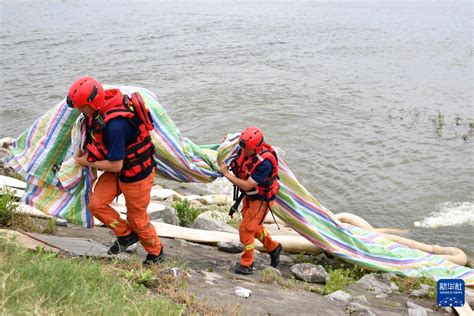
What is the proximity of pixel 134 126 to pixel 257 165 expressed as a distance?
1.49m

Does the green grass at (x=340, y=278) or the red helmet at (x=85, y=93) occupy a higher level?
the red helmet at (x=85, y=93)

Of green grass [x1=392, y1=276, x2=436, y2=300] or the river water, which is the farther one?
the river water

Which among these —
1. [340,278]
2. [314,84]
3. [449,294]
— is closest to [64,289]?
[340,278]

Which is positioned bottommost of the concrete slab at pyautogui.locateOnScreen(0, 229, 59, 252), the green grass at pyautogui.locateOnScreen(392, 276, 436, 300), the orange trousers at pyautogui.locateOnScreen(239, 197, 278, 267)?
the green grass at pyautogui.locateOnScreen(392, 276, 436, 300)

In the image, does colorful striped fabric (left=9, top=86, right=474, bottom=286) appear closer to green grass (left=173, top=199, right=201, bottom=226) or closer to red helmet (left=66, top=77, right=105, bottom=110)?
red helmet (left=66, top=77, right=105, bottom=110)

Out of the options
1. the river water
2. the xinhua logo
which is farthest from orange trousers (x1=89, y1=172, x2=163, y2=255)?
the river water

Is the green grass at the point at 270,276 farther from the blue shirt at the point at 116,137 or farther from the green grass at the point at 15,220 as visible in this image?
the green grass at the point at 15,220

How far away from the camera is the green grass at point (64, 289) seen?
4234 mm

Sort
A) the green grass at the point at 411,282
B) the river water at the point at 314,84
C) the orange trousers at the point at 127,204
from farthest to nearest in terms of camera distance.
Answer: the river water at the point at 314,84
the green grass at the point at 411,282
the orange trousers at the point at 127,204

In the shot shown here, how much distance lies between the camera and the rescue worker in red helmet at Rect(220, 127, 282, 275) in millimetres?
6582

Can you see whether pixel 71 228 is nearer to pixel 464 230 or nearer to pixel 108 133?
pixel 108 133

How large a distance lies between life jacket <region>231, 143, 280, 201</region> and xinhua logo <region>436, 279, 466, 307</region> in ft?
6.74

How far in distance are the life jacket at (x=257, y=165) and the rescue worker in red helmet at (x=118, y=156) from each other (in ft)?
3.67

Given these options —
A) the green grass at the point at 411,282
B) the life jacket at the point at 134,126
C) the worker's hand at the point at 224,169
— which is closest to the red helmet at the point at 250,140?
the worker's hand at the point at 224,169
